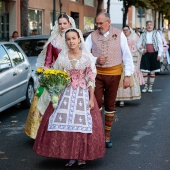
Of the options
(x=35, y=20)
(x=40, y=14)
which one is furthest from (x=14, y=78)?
(x=40, y=14)

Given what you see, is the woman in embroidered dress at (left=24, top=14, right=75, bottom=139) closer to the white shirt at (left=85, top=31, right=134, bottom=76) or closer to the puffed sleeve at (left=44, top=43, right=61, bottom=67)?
the puffed sleeve at (left=44, top=43, right=61, bottom=67)

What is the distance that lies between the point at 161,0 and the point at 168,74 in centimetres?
1944

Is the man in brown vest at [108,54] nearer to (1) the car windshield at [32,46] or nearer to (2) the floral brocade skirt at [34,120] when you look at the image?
(2) the floral brocade skirt at [34,120]

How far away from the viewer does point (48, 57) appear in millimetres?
7660

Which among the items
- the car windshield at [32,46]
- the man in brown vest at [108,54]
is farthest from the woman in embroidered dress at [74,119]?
the car windshield at [32,46]

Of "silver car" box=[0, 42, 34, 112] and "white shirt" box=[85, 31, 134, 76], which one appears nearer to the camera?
"white shirt" box=[85, 31, 134, 76]

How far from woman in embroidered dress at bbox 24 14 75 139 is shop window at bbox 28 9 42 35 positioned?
21977 mm

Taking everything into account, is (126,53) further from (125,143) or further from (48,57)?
(125,143)

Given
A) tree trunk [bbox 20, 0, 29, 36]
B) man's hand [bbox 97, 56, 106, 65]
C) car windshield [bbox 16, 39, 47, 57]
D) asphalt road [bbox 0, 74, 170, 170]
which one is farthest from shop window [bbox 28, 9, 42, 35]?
man's hand [bbox 97, 56, 106, 65]

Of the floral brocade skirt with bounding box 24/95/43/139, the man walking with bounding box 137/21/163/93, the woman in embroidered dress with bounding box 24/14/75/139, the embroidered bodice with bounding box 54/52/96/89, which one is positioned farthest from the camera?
the man walking with bounding box 137/21/163/93

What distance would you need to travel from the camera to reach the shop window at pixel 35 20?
29844 mm

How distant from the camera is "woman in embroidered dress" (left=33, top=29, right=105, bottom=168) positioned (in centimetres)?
630

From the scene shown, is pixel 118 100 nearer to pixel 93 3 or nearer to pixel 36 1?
pixel 36 1

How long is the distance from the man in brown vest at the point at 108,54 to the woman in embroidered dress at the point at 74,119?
2.72 ft
